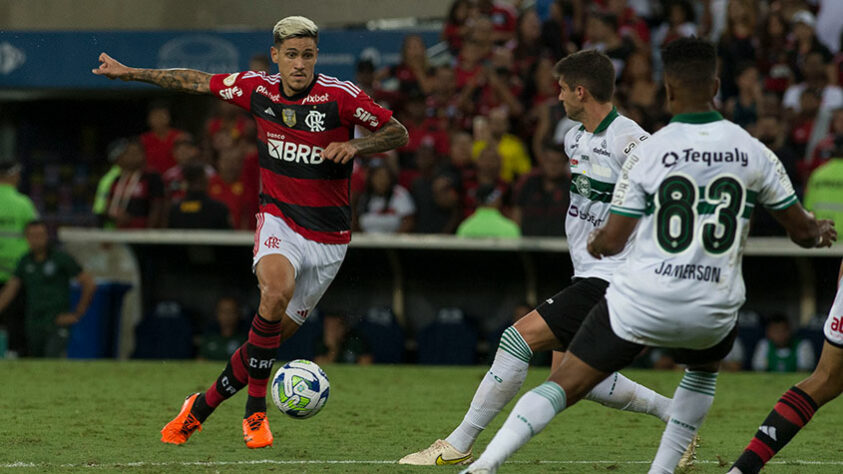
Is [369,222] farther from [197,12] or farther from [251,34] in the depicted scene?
[197,12]

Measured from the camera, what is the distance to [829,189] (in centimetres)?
1238

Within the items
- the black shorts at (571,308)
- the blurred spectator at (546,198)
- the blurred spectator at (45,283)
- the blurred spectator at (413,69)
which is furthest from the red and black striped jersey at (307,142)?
the blurred spectator at (413,69)

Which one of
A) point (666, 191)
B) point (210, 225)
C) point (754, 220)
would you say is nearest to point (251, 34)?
point (210, 225)

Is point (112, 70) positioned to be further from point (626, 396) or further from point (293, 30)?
point (626, 396)

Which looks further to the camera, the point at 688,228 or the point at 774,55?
the point at 774,55

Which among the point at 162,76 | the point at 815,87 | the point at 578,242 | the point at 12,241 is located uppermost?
the point at 815,87

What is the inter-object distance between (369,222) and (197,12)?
8049 millimetres

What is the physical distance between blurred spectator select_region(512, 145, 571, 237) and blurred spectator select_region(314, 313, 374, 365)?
85.9 inches

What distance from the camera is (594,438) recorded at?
26.3 ft

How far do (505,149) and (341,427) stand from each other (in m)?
6.94

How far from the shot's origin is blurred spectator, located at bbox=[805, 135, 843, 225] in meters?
12.4

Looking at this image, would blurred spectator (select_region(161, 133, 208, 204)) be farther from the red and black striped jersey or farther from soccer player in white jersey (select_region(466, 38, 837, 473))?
soccer player in white jersey (select_region(466, 38, 837, 473))

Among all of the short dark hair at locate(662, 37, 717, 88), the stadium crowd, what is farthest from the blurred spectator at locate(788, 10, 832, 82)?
the short dark hair at locate(662, 37, 717, 88)

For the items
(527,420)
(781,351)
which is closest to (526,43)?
(781,351)
